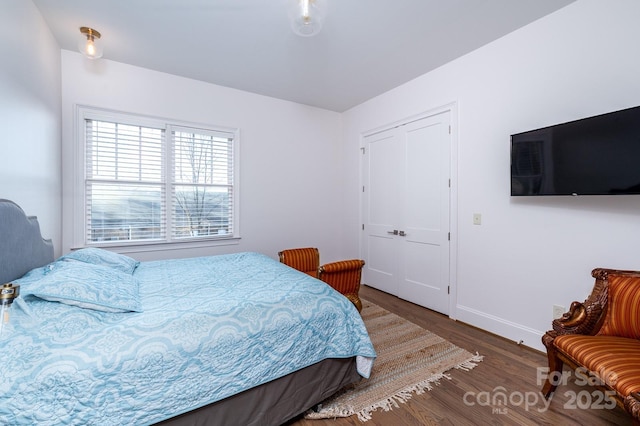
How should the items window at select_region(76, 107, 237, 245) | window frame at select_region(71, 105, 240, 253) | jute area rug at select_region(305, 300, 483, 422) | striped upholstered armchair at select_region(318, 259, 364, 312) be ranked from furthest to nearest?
window at select_region(76, 107, 237, 245), window frame at select_region(71, 105, 240, 253), striped upholstered armchair at select_region(318, 259, 364, 312), jute area rug at select_region(305, 300, 483, 422)

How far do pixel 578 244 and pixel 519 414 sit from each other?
137 cm

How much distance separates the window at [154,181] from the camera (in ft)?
9.52

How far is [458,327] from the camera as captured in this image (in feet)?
9.20

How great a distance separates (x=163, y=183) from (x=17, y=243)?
1701mm

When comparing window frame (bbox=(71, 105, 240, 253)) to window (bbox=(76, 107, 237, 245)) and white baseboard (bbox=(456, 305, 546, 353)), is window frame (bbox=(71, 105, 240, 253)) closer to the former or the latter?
window (bbox=(76, 107, 237, 245))

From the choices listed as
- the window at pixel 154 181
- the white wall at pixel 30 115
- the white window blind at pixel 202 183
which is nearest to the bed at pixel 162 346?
the white wall at pixel 30 115

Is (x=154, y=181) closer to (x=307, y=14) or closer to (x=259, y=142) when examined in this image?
(x=259, y=142)

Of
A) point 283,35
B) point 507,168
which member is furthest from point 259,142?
point 507,168

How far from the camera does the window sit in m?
2.90

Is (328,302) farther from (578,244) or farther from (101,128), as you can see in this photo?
(101,128)

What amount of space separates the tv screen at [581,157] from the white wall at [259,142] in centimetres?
267

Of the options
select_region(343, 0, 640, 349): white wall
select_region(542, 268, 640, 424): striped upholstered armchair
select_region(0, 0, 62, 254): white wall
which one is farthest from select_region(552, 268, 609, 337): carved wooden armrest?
select_region(0, 0, 62, 254): white wall

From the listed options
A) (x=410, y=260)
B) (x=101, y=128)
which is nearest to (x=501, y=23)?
(x=410, y=260)

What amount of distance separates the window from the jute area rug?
2.35 meters
